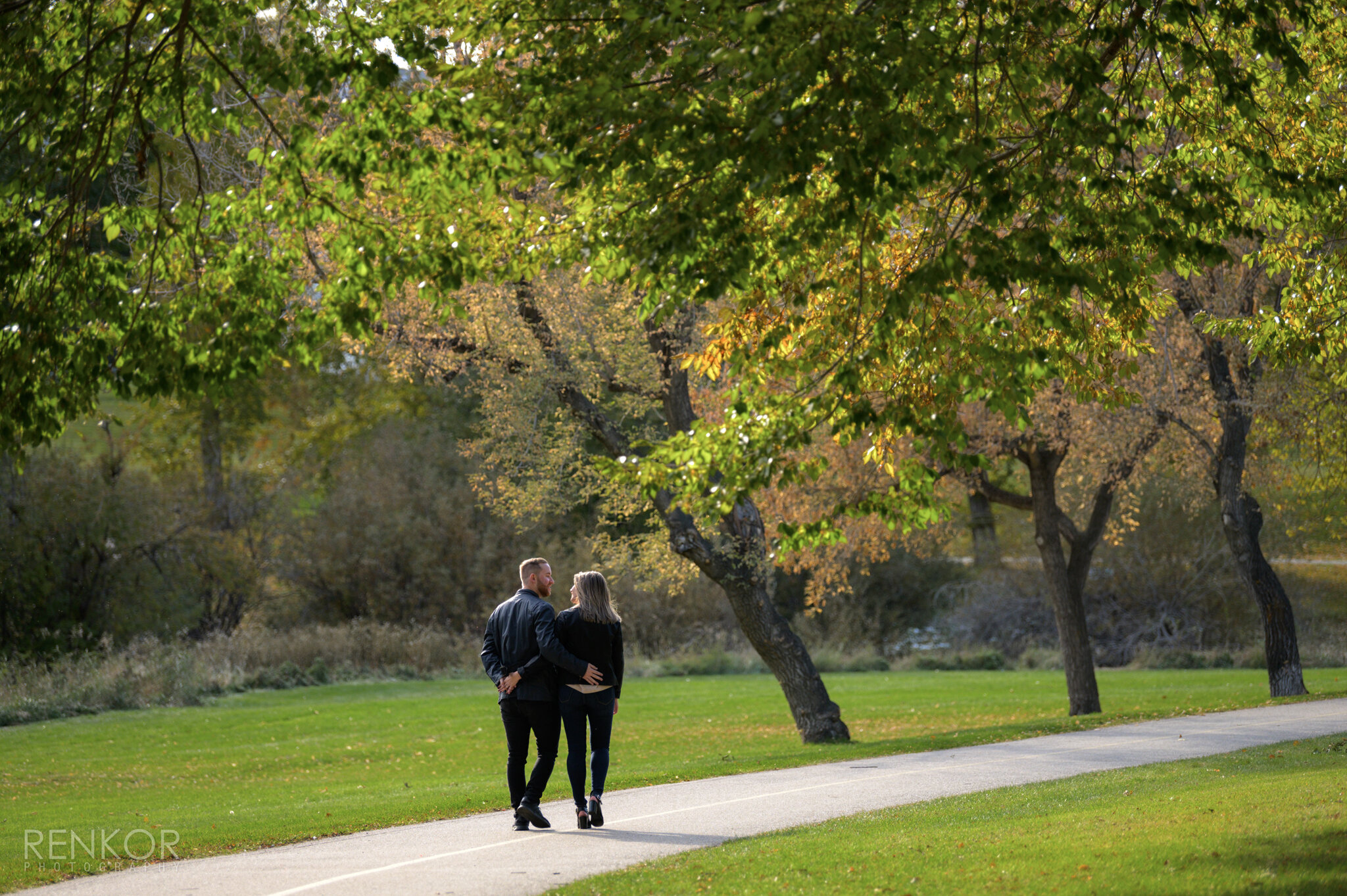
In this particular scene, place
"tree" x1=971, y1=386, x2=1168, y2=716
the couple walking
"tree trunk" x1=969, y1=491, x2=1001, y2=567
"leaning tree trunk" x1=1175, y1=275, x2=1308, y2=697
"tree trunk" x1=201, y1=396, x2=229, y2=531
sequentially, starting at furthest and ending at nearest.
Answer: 1. "tree trunk" x1=969, y1=491, x2=1001, y2=567
2. "tree trunk" x1=201, y1=396, x2=229, y2=531
3. "leaning tree trunk" x1=1175, y1=275, x2=1308, y2=697
4. "tree" x1=971, y1=386, x2=1168, y2=716
5. the couple walking

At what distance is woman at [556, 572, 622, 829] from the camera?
9320 millimetres

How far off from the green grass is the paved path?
54 centimetres

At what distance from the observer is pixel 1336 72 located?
1123cm

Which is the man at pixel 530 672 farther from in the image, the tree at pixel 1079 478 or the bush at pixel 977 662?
the bush at pixel 977 662

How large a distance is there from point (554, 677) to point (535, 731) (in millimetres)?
434

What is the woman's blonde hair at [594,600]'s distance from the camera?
368 inches

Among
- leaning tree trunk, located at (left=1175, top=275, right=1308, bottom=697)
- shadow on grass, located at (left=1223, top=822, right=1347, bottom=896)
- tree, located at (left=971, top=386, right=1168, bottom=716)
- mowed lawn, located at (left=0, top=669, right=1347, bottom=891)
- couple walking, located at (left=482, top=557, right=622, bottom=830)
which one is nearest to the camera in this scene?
shadow on grass, located at (left=1223, top=822, right=1347, bottom=896)

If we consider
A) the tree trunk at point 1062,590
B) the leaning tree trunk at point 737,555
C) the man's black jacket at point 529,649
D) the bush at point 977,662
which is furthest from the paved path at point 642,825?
the bush at point 977,662

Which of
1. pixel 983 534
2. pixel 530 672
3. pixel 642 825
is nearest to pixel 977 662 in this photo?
pixel 983 534

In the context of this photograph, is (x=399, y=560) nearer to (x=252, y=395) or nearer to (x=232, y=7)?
(x=252, y=395)

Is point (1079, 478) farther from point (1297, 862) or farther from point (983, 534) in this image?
point (983, 534)

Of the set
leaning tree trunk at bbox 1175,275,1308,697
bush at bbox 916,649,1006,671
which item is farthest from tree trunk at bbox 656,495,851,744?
bush at bbox 916,649,1006,671

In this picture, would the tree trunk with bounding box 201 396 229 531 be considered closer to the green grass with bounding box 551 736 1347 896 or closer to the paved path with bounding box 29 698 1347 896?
the paved path with bounding box 29 698 1347 896

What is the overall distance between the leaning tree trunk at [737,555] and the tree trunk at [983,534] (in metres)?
18.1
